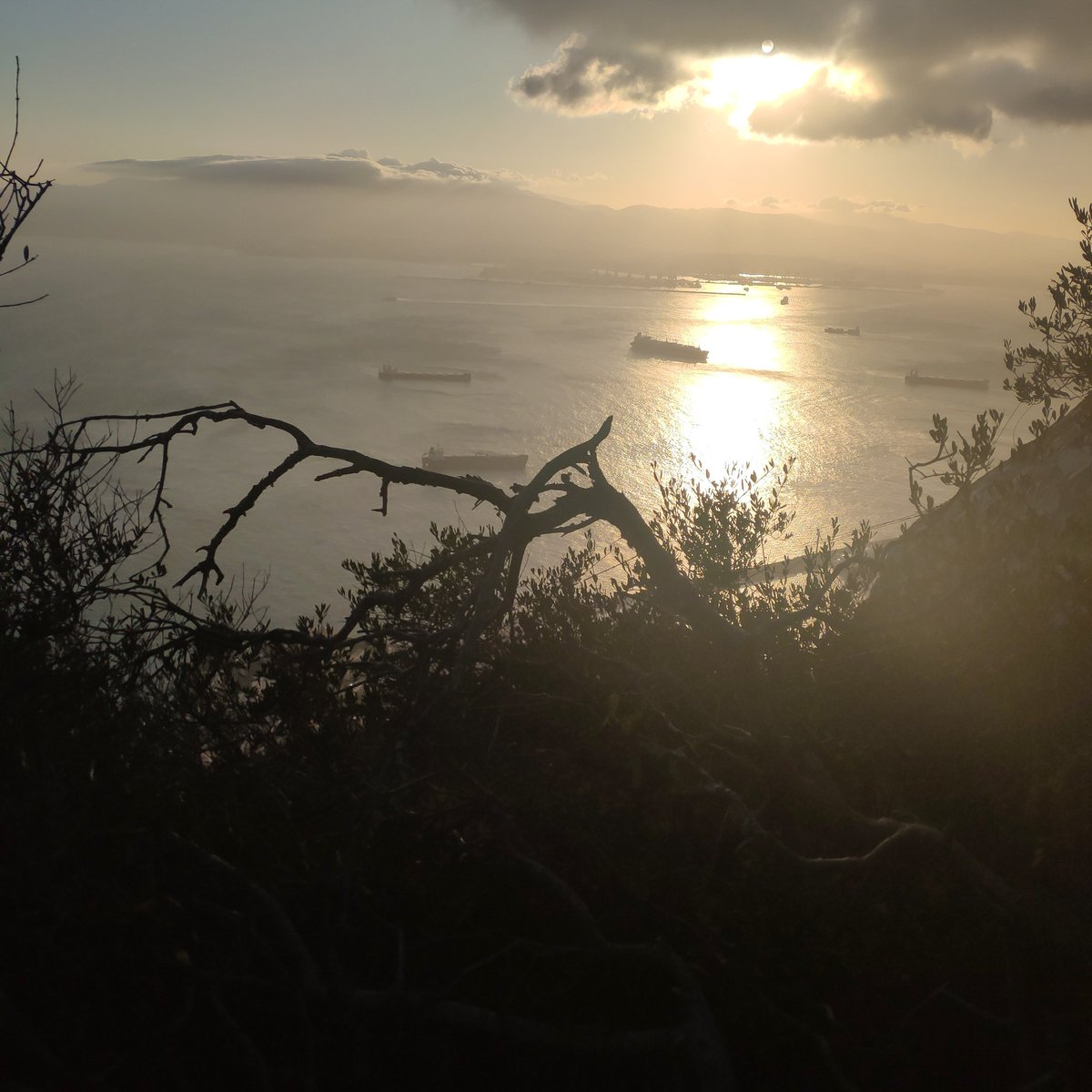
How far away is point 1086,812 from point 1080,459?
18.3 feet

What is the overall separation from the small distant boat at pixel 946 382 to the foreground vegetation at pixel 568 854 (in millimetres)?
82423

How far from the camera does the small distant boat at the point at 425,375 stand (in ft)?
260

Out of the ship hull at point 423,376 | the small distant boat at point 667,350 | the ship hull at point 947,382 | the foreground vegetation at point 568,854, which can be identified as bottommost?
the foreground vegetation at point 568,854

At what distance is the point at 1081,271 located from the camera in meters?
7.04

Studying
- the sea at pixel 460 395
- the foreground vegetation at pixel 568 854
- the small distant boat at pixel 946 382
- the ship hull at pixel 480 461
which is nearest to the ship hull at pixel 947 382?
the small distant boat at pixel 946 382

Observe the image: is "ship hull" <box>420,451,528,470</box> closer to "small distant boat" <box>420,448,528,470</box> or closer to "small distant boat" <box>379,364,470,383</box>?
"small distant boat" <box>420,448,528,470</box>

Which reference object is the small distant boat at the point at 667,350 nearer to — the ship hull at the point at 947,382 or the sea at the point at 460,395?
the sea at the point at 460,395

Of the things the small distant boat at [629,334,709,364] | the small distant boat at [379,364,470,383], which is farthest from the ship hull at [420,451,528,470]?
the small distant boat at [629,334,709,364]

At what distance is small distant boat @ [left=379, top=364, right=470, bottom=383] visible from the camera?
260 feet


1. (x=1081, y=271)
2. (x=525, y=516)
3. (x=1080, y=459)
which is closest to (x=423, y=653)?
(x=525, y=516)

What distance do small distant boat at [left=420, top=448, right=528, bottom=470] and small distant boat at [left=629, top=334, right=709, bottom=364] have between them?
45718 millimetres

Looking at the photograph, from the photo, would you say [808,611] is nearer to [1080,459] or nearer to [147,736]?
[147,736]

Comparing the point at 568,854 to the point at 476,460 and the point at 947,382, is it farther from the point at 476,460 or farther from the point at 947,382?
the point at 947,382

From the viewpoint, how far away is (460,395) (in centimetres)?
7581
